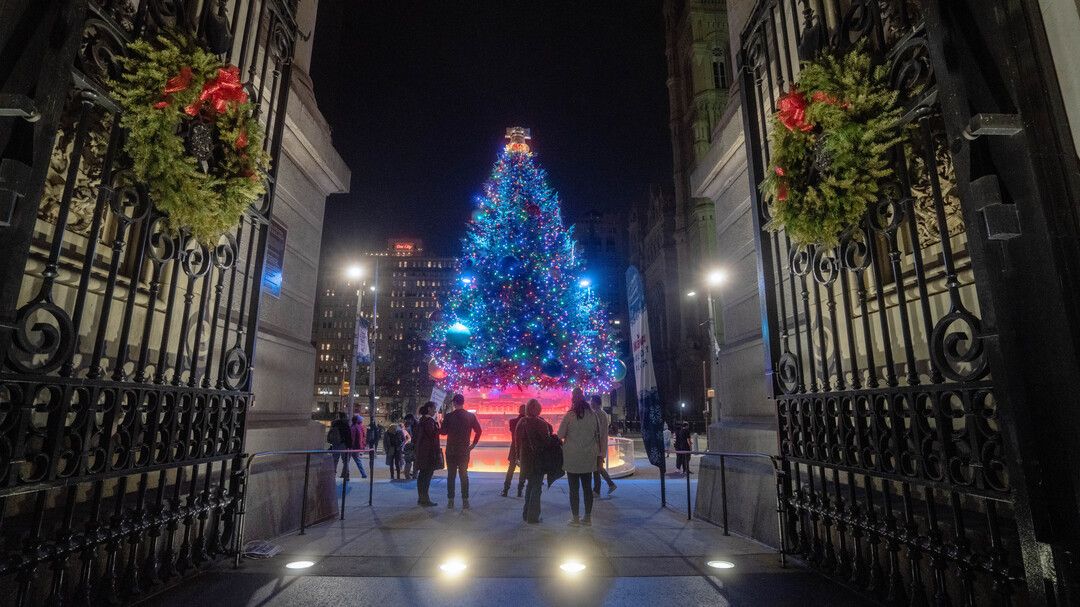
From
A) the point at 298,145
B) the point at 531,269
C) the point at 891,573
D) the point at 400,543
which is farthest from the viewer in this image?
the point at 531,269

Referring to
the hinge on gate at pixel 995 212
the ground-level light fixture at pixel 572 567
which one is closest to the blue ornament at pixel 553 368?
the ground-level light fixture at pixel 572 567

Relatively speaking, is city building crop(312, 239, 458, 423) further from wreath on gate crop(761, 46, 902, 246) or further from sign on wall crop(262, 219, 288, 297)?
wreath on gate crop(761, 46, 902, 246)

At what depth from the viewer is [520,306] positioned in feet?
66.2

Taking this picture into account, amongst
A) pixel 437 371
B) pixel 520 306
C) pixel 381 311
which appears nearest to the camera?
pixel 520 306

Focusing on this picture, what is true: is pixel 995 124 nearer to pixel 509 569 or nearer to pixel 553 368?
pixel 509 569

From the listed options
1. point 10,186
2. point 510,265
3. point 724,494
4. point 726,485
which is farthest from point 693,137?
point 10,186

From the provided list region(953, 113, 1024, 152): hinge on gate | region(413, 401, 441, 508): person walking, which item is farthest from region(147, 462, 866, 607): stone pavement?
region(953, 113, 1024, 152): hinge on gate

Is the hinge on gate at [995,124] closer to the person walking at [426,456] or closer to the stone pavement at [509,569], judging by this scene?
the stone pavement at [509,569]

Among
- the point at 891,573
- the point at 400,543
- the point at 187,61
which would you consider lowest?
the point at 400,543

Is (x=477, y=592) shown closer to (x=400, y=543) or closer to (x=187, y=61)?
(x=400, y=543)

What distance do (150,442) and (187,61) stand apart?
315cm

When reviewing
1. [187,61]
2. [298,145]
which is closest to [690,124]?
[298,145]

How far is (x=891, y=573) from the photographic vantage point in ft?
12.2

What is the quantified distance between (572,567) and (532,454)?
2885mm
